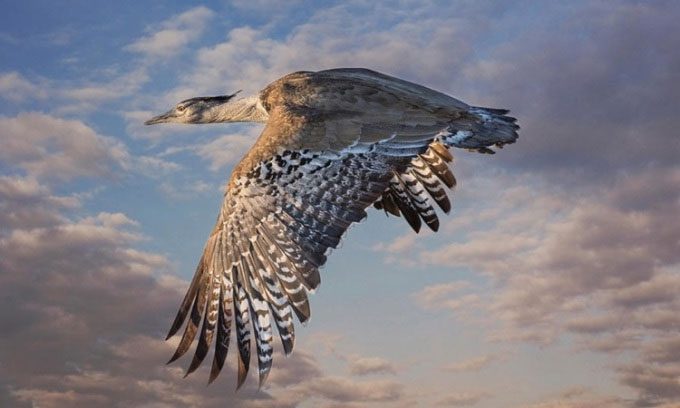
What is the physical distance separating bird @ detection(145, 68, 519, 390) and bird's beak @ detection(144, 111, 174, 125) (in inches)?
140

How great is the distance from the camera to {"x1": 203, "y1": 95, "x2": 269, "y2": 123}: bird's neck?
32.5ft

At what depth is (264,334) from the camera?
716 centimetres

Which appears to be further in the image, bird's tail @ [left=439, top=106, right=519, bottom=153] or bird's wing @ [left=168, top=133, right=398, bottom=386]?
bird's tail @ [left=439, top=106, right=519, bottom=153]

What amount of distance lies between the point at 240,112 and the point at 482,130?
2902mm

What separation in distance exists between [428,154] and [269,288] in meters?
3.39

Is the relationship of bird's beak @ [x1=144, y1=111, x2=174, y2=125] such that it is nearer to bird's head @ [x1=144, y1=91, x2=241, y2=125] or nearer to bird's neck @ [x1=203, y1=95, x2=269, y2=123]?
bird's head @ [x1=144, y1=91, x2=241, y2=125]

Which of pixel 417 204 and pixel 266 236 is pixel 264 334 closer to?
pixel 266 236

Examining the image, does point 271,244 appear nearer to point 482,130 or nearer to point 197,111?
point 482,130

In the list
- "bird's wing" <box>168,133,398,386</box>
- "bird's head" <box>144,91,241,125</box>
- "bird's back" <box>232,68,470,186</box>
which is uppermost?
"bird's head" <box>144,91,241,125</box>

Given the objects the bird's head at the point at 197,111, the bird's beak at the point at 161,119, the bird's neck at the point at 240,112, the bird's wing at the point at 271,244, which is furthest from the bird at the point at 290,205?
the bird's beak at the point at 161,119

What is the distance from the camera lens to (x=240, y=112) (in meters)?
10.4

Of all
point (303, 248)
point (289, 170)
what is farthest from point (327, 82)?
point (303, 248)

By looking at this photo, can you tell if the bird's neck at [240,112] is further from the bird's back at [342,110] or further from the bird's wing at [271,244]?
the bird's wing at [271,244]

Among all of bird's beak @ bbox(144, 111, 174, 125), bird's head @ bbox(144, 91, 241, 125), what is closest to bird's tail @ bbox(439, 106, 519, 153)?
bird's head @ bbox(144, 91, 241, 125)
